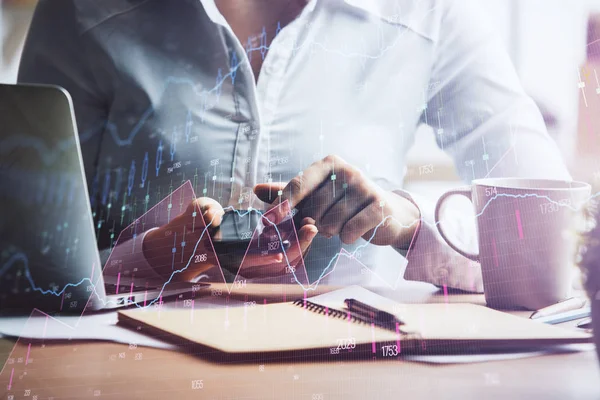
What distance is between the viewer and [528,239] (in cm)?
63

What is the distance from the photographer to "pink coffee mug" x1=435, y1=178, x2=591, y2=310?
2.04 feet

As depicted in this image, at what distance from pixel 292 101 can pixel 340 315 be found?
36cm

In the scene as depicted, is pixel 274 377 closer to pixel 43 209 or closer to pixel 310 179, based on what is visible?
pixel 310 179

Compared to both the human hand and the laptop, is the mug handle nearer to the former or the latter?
the human hand

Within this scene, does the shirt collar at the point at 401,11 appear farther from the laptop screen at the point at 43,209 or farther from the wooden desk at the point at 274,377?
the laptop screen at the point at 43,209

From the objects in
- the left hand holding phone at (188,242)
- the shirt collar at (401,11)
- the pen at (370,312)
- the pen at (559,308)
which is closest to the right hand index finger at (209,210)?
the left hand holding phone at (188,242)

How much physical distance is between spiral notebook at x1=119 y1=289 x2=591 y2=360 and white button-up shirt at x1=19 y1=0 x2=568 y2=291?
0.05m

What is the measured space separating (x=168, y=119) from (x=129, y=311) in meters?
0.35

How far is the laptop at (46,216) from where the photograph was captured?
3.04ft

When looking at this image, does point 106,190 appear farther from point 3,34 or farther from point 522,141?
point 522,141

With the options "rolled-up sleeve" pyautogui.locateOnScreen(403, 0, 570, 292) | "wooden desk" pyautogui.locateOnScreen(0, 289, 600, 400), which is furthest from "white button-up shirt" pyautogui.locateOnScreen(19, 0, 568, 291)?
"wooden desk" pyautogui.locateOnScreen(0, 289, 600, 400)

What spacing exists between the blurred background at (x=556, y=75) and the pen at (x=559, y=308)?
0.15 m

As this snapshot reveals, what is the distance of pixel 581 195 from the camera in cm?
63

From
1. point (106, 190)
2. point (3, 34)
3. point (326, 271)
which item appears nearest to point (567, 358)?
point (326, 271)
